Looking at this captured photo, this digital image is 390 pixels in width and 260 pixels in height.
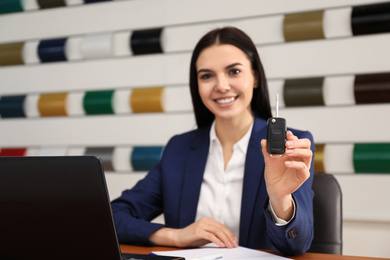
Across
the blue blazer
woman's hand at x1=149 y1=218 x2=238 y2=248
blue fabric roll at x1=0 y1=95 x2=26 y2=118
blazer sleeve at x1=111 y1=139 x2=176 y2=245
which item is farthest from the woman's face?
blue fabric roll at x1=0 y1=95 x2=26 y2=118

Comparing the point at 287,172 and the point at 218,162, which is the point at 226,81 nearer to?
the point at 218,162

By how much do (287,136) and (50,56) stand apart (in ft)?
8.56

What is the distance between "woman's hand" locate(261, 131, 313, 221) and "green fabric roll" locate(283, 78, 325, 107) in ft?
4.62

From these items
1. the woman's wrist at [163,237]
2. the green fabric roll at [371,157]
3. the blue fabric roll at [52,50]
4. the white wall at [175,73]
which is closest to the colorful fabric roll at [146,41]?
the white wall at [175,73]

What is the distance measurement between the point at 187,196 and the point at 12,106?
2.13 meters

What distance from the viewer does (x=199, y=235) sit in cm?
157

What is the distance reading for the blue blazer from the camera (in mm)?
1691

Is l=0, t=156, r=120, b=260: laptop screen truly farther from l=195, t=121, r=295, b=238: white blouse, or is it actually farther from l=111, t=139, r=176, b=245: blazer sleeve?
l=195, t=121, r=295, b=238: white blouse

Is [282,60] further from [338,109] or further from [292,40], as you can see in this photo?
[338,109]

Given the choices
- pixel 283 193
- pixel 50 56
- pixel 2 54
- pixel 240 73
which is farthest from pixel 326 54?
pixel 2 54

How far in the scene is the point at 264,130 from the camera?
1.95m

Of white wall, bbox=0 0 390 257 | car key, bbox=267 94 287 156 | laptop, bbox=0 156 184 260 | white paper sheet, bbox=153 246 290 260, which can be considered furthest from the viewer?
white wall, bbox=0 0 390 257

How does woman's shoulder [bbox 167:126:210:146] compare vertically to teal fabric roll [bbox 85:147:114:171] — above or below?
above

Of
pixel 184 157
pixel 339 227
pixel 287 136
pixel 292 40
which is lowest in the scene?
pixel 339 227
